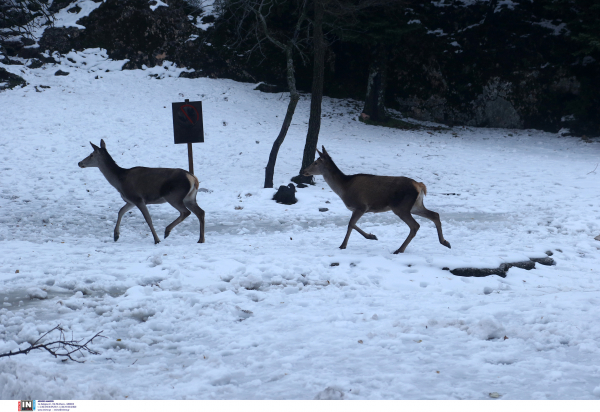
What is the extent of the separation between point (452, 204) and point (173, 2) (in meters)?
20.3

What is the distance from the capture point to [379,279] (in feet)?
19.7

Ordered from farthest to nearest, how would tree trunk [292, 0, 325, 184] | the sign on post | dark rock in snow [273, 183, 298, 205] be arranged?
tree trunk [292, 0, 325, 184] < dark rock in snow [273, 183, 298, 205] < the sign on post

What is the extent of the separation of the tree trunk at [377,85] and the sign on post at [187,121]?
1285 cm

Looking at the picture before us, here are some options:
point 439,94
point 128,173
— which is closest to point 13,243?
point 128,173

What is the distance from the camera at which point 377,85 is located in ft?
72.9

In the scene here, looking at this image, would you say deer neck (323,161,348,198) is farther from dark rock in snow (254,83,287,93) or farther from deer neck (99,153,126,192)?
dark rock in snow (254,83,287,93)

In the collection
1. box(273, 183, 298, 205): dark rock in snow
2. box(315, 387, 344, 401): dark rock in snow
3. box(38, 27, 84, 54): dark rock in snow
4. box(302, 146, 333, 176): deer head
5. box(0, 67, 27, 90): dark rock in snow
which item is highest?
box(38, 27, 84, 54): dark rock in snow

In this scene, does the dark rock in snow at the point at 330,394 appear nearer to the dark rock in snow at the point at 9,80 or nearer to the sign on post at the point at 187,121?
the sign on post at the point at 187,121

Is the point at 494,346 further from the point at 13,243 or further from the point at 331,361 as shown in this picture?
the point at 13,243

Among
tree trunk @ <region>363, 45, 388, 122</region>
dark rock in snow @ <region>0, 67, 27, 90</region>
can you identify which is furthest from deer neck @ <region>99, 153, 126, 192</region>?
tree trunk @ <region>363, 45, 388, 122</region>

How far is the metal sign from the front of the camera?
11250 mm

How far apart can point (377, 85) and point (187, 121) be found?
518 inches

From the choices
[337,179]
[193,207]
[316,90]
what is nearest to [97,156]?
[193,207]

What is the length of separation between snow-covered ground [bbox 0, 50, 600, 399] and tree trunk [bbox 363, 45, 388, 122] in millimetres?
8380
